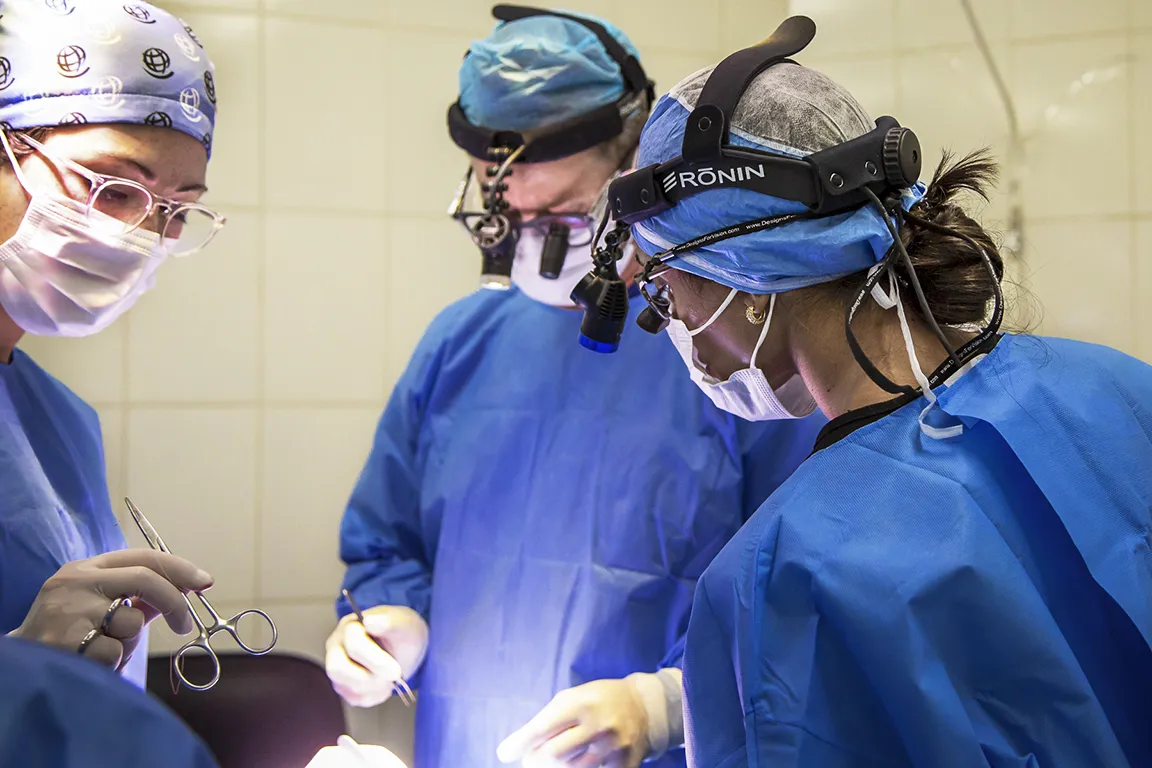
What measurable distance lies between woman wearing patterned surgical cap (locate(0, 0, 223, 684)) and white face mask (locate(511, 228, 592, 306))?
518 mm

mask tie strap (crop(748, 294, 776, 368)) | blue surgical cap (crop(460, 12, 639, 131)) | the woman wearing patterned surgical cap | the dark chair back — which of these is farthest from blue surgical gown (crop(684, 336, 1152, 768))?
the dark chair back

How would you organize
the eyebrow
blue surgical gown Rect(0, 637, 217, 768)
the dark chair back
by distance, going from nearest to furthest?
blue surgical gown Rect(0, 637, 217, 768) → the eyebrow → the dark chair back

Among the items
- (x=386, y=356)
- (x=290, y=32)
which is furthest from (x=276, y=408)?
(x=290, y=32)

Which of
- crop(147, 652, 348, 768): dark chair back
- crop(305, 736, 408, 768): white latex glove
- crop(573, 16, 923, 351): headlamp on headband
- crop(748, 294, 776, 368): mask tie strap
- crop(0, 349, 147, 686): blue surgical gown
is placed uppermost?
crop(573, 16, 923, 351): headlamp on headband

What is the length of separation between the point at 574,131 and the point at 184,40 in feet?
2.00

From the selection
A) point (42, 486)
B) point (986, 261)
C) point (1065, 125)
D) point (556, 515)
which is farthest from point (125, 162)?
point (1065, 125)

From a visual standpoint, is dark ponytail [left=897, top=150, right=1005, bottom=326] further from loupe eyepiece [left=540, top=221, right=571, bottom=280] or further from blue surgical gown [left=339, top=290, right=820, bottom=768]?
loupe eyepiece [left=540, top=221, right=571, bottom=280]

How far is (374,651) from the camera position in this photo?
5.38ft

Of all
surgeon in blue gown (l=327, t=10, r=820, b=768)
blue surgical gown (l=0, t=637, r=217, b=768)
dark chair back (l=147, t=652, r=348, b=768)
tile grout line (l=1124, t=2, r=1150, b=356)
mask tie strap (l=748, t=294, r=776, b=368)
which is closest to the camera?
blue surgical gown (l=0, t=637, r=217, b=768)

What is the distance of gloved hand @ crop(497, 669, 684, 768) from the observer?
1421 millimetres

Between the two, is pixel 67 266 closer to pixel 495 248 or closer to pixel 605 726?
pixel 495 248

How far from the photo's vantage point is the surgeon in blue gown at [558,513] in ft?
5.11

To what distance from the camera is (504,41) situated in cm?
164

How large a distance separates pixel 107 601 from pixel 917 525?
84 centimetres
